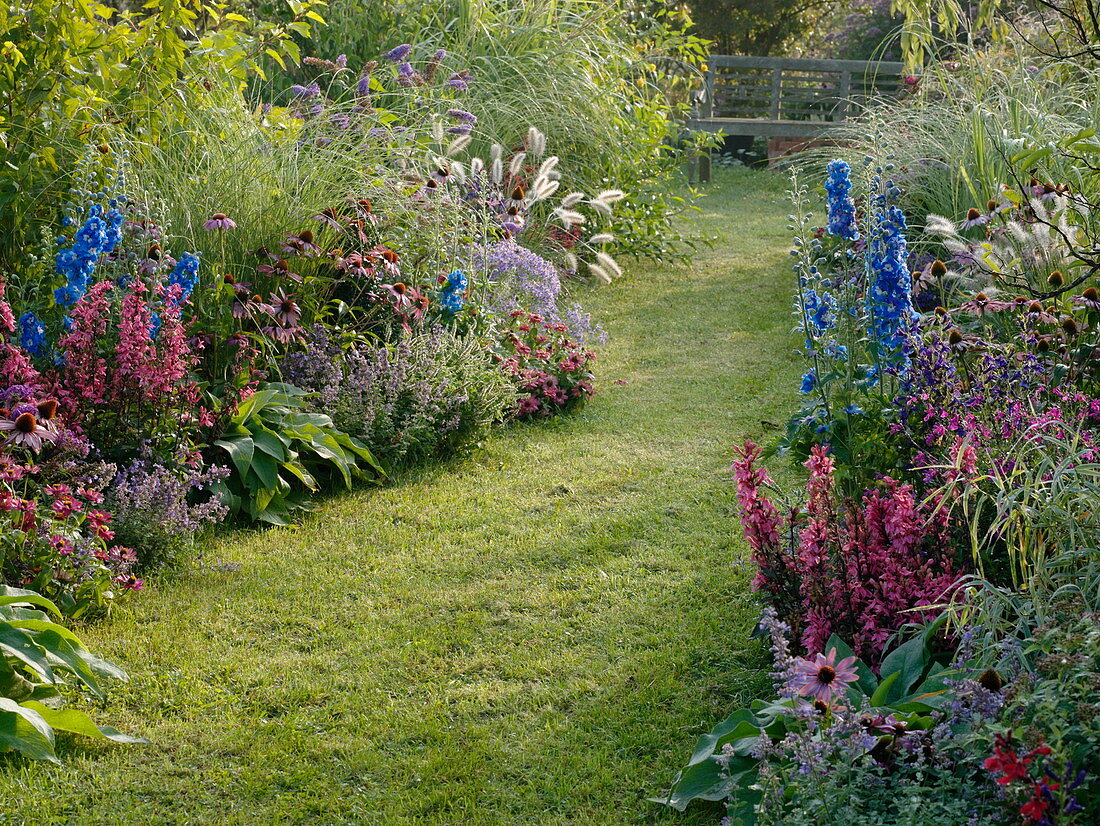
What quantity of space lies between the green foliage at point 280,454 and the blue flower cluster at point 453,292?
1.02 metres

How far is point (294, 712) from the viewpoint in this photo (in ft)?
10.0

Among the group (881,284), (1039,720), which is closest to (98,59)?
(881,284)

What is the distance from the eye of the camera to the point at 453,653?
3.39 m

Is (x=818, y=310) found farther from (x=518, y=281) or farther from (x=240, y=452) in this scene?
(x=518, y=281)

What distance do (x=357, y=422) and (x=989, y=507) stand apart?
8.98 feet

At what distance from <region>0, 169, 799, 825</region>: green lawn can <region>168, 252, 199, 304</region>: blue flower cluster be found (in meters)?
→ 1.01

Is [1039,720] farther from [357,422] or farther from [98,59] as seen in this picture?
[98,59]

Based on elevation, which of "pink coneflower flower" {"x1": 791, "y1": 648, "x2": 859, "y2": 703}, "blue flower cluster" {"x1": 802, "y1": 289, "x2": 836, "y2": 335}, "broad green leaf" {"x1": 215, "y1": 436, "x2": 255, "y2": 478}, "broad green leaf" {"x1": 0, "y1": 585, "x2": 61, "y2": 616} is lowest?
"pink coneflower flower" {"x1": 791, "y1": 648, "x2": 859, "y2": 703}

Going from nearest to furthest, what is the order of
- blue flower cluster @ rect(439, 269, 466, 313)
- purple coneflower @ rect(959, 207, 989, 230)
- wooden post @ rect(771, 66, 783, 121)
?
purple coneflower @ rect(959, 207, 989, 230), blue flower cluster @ rect(439, 269, 466, 313), wooden post @ rect(771, 66, 783, 121)

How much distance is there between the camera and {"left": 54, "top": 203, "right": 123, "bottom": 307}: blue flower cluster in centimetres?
386

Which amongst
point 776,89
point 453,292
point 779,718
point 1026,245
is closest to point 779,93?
point 776,89

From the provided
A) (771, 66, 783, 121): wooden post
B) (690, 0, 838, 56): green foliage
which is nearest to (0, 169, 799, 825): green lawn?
(771, 66, 783, 121): wooden post

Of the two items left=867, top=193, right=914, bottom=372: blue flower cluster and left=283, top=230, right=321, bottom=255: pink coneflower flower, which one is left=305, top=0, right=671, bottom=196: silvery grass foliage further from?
left=867, top=193, right=914, bottom=372: blue flower cluster

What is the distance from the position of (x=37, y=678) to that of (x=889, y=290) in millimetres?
3025
